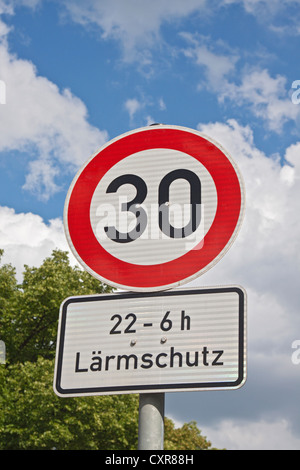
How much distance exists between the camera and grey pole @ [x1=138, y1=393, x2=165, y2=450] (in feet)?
6.02

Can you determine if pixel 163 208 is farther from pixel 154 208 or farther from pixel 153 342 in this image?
pixel 153 342

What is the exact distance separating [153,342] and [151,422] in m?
0.26

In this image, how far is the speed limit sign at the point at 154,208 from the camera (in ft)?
6.93

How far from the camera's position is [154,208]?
86.4 inches

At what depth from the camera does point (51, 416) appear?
17859mm

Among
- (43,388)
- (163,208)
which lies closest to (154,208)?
(163,208)

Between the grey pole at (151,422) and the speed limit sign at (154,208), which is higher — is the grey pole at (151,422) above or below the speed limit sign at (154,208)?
below

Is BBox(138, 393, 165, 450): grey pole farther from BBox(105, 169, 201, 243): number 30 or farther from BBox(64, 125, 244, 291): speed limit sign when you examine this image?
BBox(105, 169, 201, 243): number 30

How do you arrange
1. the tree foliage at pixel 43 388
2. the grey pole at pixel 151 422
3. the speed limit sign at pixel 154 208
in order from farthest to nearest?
the tree foliage at pixel 43 388 → the speed limit sign at pixel 154 208 → the grey pole at pixel 151 422

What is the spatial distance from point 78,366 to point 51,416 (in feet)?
55.1

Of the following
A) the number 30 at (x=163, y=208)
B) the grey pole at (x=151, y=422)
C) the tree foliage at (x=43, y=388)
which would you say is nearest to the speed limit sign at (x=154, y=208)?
the number 30 at (x=163, y=208)

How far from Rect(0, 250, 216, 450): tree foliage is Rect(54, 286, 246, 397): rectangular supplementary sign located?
1534cm

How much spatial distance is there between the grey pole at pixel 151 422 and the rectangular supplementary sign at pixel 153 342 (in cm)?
4

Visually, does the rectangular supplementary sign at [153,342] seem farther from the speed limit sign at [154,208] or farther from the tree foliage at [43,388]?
the tree foliage at [43,388]
